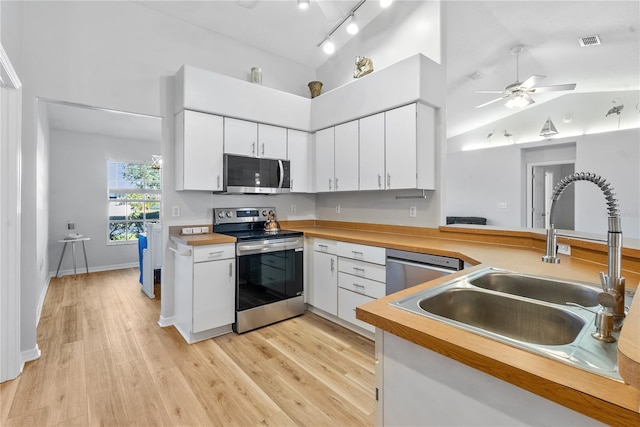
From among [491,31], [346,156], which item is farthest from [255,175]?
[491,31]

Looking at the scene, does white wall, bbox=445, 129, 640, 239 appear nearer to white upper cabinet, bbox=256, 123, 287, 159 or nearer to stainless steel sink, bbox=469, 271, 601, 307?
stainless steel sink, bbox=469, 271, 601, 307

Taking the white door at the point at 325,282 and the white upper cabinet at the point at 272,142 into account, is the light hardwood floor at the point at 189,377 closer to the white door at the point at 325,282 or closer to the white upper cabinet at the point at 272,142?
the white door at the point at 325,282

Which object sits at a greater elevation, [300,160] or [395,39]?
[395,39]

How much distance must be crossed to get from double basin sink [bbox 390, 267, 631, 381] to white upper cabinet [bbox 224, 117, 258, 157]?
2.54 meters

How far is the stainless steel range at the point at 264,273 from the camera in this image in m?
2.84

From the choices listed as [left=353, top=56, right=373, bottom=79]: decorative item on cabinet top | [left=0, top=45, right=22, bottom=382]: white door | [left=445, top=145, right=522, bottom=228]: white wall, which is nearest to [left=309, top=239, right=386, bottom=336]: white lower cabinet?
[left=353, top=56, right=373, bottom=79]: decorative item on cabinet top

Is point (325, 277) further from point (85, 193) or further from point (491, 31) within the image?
point (85, 193)

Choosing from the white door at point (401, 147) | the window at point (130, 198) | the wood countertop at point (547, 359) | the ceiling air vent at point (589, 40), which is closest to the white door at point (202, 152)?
the white door at point (401, 147)

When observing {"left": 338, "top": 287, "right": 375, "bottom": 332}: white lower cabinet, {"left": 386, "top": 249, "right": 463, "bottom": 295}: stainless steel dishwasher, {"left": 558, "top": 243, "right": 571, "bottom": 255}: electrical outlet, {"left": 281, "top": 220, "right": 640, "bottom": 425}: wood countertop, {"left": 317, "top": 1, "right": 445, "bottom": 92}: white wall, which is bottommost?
{"left": 338, "top": 287, "right": 375, "bottom": 332}: white lower cabinet

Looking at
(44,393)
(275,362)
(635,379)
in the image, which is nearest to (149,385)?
(44,393)

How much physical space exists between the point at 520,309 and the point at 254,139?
112 inches

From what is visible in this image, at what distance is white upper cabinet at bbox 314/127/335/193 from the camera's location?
11.6ft

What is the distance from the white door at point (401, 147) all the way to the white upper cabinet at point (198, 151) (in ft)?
5.52

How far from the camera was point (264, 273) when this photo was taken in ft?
9.78
